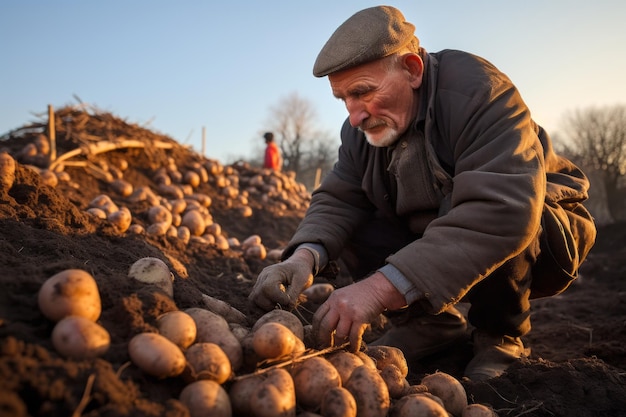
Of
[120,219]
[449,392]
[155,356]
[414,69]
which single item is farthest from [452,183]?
[120,219]

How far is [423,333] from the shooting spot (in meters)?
3.46

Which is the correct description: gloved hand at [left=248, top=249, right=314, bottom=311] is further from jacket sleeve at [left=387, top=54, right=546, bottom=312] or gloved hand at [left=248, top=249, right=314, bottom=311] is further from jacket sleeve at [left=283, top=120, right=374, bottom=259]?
jacket sleeve at [left=387, top=54, right=546, bottom=312]

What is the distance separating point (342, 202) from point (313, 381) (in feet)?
5.99

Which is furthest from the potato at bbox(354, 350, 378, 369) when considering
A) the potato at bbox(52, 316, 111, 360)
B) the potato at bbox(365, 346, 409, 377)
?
the potato at bbox(52, 316, 111, 360)

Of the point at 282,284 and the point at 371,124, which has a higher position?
the point at 371,124

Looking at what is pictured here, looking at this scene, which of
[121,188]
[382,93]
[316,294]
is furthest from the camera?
[121,188]

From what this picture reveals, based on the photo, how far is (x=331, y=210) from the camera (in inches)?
140

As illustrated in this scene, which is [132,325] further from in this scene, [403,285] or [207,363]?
[403,285]

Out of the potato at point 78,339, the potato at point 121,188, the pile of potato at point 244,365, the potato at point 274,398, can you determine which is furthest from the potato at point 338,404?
the potato at point 121,188

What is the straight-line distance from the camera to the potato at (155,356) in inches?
68.4

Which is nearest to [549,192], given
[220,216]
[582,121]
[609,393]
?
[609,393]

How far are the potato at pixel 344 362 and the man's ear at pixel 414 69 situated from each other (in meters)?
1.57

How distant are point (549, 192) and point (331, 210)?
1.34 m

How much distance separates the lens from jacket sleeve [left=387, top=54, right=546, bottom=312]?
2.37 meters
